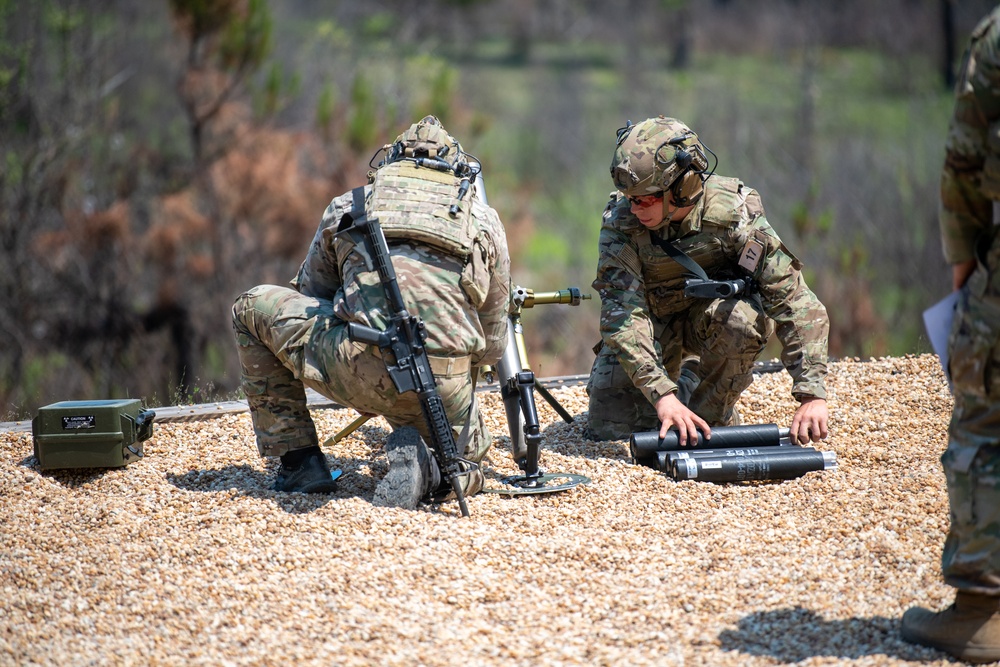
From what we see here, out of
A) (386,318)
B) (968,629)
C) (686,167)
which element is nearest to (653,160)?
(686,167)

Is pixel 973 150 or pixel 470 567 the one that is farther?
pixel 470 567

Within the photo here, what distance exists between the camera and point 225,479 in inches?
188

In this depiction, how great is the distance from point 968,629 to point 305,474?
2.56m

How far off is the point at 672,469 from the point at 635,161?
4.41 feet

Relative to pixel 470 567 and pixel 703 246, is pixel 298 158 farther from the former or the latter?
pixel 470 567

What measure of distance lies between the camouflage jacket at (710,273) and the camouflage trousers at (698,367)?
0.15m

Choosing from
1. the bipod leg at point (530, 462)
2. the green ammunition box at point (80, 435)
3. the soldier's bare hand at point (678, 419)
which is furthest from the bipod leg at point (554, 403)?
the green ammunition box at point (80, 435)

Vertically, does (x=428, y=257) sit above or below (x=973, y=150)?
below

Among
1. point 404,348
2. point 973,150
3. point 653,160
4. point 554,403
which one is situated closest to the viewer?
point 973,150

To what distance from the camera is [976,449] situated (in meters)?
3.01

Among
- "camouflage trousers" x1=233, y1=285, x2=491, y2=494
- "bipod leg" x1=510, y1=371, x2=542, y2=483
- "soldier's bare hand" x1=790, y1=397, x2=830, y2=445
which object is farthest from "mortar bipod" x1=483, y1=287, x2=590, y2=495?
"soldier's bare hand" x1=790, y1=397, x2=830, y2=445

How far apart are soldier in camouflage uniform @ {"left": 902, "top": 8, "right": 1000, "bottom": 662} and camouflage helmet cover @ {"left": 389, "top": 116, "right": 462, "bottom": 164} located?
6.91 feet

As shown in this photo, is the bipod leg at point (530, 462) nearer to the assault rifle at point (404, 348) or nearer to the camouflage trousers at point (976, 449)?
the assault rifle at point (404, 348)

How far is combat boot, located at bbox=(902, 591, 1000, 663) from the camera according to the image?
3.08 m
